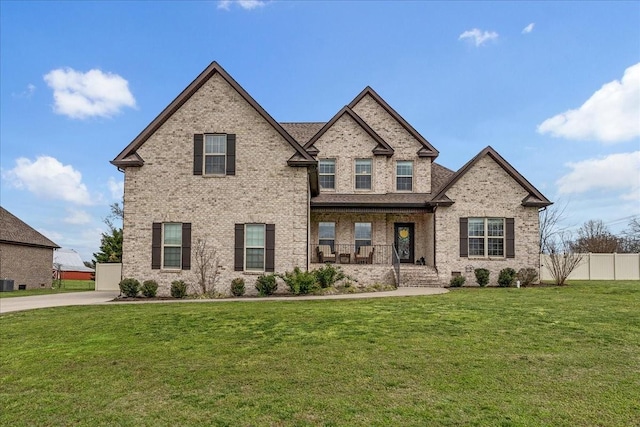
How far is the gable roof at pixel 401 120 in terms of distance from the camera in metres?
21.7

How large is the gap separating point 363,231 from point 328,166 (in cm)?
396

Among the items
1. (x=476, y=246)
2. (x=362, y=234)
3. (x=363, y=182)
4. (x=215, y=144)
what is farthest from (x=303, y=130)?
(x=476, y=246)

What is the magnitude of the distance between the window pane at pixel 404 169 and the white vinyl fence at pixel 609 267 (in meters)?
10.1

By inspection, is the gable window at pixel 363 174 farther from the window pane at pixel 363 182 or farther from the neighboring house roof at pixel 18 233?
the neighboring house roof at pixel 18 233

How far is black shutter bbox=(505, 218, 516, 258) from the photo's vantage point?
18562 mm

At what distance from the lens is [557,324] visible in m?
8.52

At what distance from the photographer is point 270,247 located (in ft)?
52.6

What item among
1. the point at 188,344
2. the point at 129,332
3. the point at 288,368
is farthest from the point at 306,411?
the point at 129,332

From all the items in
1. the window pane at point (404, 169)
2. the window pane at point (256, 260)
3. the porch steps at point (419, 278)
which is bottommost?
the porch steps at point (419, 278)

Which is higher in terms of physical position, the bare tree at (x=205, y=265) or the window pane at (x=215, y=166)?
the window pane at (x=215, y=166)

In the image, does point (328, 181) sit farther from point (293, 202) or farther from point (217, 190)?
point (217, 190)

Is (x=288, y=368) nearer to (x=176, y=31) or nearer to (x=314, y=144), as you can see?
(x=176, y=31)

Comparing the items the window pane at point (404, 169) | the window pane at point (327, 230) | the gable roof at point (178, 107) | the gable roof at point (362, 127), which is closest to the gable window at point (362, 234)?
the window pane at point (327, 230)

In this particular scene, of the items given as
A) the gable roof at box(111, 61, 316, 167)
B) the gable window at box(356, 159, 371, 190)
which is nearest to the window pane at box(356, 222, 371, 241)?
the gable window at box(356, 159, 371, 190)
